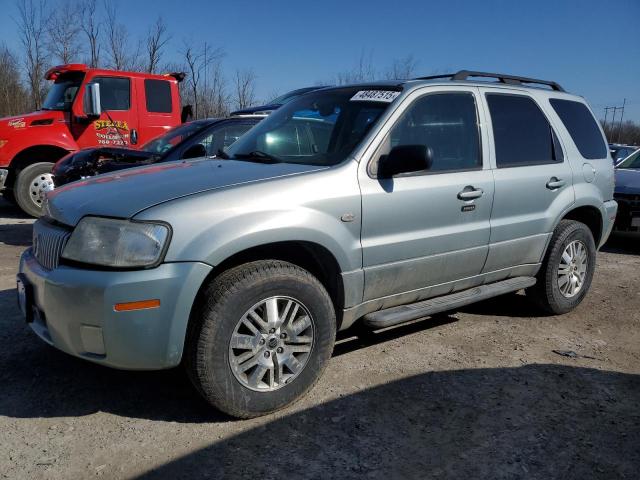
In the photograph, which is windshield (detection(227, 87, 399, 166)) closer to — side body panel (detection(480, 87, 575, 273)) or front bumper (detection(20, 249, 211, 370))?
side body panel (detection(480, 87, 575, 273))

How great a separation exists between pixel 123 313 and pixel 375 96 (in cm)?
210

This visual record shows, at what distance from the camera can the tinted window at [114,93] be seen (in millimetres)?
9117

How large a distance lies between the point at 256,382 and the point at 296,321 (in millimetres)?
382

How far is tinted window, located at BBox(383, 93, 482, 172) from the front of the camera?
140 inches

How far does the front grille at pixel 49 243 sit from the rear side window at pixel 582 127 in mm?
3834

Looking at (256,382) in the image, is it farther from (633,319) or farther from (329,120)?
(633,319)

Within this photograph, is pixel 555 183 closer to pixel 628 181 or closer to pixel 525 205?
pixel 525 205

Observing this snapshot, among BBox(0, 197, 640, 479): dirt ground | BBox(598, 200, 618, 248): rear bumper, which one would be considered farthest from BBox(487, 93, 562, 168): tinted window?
BBox(0, 197, 640, 479): dirt ground

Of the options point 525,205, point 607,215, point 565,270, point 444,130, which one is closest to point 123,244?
point 444,130

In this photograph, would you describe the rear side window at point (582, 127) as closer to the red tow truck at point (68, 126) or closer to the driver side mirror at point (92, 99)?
the driver side mirror at point (92, 99)

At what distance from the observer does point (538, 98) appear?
14.8 ft

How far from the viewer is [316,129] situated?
378 cm

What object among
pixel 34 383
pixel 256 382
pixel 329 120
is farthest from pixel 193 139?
pixel 256 382

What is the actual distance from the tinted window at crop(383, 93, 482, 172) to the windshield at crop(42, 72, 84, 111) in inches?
287
